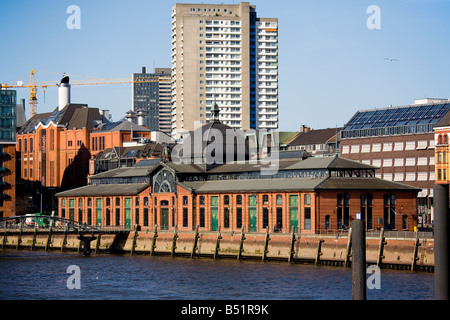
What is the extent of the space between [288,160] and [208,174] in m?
14.7

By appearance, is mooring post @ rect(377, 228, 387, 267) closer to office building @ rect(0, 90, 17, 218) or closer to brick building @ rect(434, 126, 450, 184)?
brick building @ rect(434, 126, 450, 184)

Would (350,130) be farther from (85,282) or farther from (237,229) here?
(85,282)

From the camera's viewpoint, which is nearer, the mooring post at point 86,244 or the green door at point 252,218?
the green door at point 252,218

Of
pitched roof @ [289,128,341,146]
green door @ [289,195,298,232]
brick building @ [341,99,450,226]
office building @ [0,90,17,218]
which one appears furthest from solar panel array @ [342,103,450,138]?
office building @ [0,90,17,218]

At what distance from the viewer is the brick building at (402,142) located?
461 ft

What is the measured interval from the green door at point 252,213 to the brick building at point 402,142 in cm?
3543

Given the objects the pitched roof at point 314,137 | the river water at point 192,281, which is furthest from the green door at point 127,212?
the pitched roof at point 314,137

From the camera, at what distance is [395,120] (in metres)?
149

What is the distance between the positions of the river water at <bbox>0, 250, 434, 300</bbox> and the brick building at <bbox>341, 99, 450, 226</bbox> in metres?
54.6

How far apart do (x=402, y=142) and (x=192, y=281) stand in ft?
253

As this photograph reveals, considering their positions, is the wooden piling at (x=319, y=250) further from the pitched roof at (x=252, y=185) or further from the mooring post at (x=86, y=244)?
the mooring post at (x=86, y=244)

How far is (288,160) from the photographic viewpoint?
382 feet

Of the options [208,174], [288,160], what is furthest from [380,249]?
[208,174]
